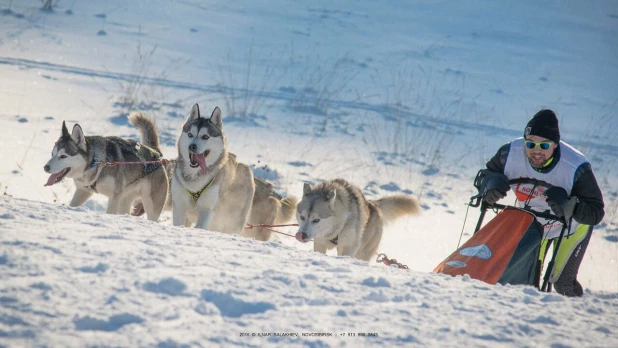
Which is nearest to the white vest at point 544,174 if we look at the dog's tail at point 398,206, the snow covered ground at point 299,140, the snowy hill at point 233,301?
the snow covered ground at point 299,140

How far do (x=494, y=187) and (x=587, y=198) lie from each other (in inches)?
18.4

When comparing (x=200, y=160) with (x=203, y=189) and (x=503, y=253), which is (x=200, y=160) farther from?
(x=503, y=253)

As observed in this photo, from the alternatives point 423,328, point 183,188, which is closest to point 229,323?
point 423,328

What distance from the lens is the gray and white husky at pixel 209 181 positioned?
438 centimetres

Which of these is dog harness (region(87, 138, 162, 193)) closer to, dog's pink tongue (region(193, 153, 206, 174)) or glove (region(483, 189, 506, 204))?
dog's pink tongue (region(193, 153, 206, 174))

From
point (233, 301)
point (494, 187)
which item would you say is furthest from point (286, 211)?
point (233, 301)

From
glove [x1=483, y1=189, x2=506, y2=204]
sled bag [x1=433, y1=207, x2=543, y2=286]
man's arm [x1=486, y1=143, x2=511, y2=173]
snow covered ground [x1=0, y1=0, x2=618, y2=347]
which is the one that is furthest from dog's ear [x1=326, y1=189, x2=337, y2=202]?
sled bag [x1=433, y1=207, x2=543, y2=286]

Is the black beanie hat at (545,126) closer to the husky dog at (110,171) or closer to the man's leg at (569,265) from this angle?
the man's leg at (569,265)

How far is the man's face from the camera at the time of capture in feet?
11.0

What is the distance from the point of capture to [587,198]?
3273 mm

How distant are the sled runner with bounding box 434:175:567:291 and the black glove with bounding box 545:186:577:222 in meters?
0.05

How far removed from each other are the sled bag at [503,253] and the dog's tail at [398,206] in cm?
172

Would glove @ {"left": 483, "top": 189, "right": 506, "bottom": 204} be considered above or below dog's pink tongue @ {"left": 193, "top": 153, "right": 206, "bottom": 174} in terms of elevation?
above

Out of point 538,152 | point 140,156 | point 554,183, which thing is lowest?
point 140,156
